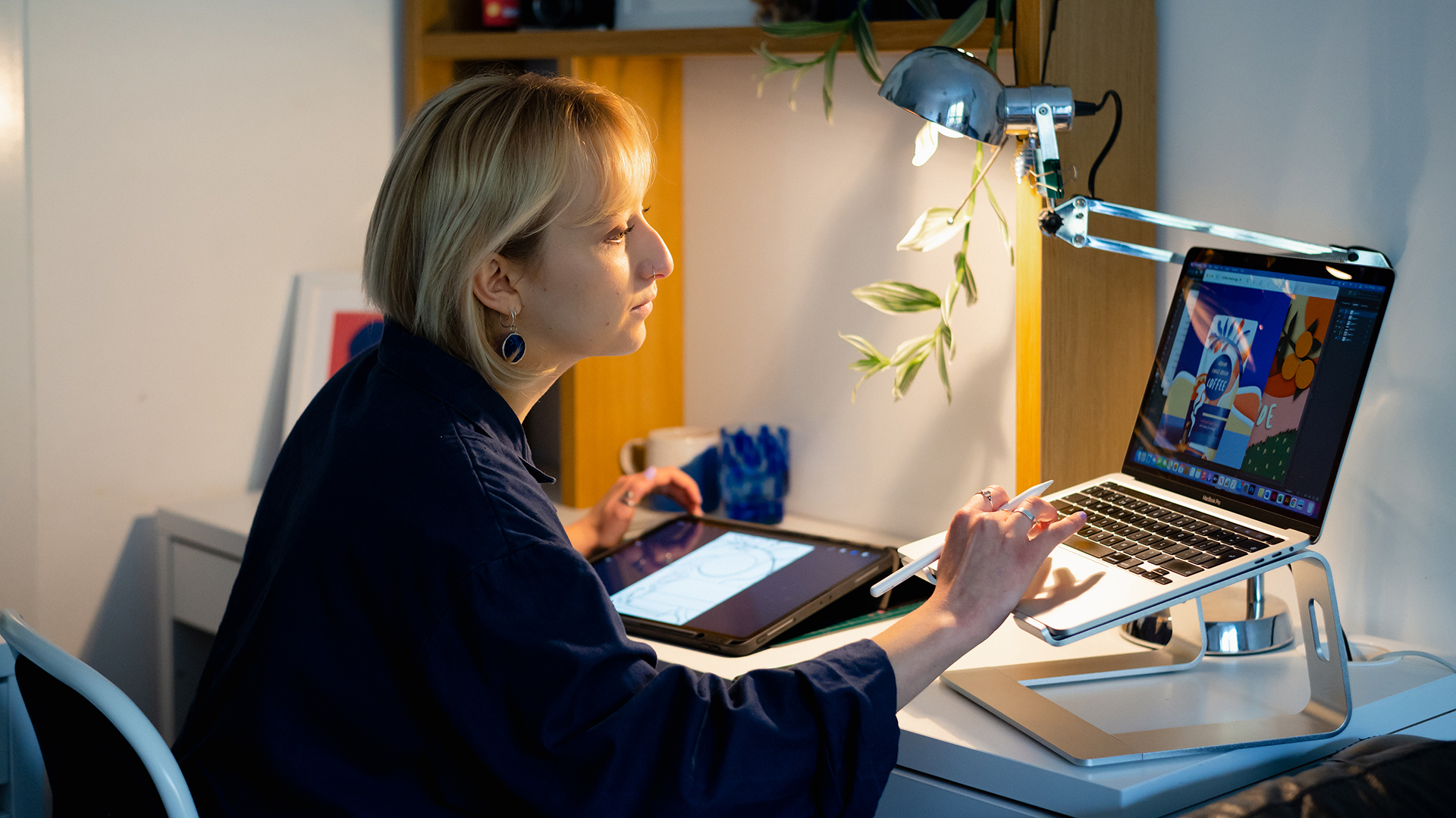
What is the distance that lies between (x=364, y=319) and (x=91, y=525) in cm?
55

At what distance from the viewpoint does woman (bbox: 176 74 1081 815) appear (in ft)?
2.86

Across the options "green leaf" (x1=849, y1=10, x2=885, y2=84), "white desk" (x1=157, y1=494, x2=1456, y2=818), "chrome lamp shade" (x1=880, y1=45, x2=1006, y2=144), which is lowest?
"white desk" (x1=157, y1=494, x2=1456, y2=818)

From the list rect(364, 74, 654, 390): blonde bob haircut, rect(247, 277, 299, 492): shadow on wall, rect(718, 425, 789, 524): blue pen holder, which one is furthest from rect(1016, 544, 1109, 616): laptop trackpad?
rect(247, 277, 299, 492): shadow on wall

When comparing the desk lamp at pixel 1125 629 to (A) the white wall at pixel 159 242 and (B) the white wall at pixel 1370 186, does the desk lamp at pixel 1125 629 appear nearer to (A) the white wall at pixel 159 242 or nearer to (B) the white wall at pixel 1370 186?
(B) the white wall at pixel 1370 186

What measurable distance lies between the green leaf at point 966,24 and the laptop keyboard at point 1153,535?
58 cm

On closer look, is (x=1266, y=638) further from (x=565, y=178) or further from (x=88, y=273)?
(x=88, y=273)

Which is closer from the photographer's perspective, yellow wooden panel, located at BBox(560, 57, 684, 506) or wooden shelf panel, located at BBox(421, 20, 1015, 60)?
wooden shelf panel, located at BBox(421, 20, 1015, 60)

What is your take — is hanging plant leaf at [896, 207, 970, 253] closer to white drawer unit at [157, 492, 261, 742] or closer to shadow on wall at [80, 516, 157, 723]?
white drawer unit at [157, 492, 261, 742]

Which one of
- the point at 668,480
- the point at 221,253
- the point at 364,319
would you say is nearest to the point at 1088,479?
the point at 668,480

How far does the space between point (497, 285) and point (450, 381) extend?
120mm

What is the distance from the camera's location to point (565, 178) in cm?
106

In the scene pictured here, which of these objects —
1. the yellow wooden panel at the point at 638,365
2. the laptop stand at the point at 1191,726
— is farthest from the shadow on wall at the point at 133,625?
the laptop stand at the point at 1191,726

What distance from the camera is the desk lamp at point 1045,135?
1.13 metres

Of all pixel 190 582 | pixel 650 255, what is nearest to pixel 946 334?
pixel 650 255
